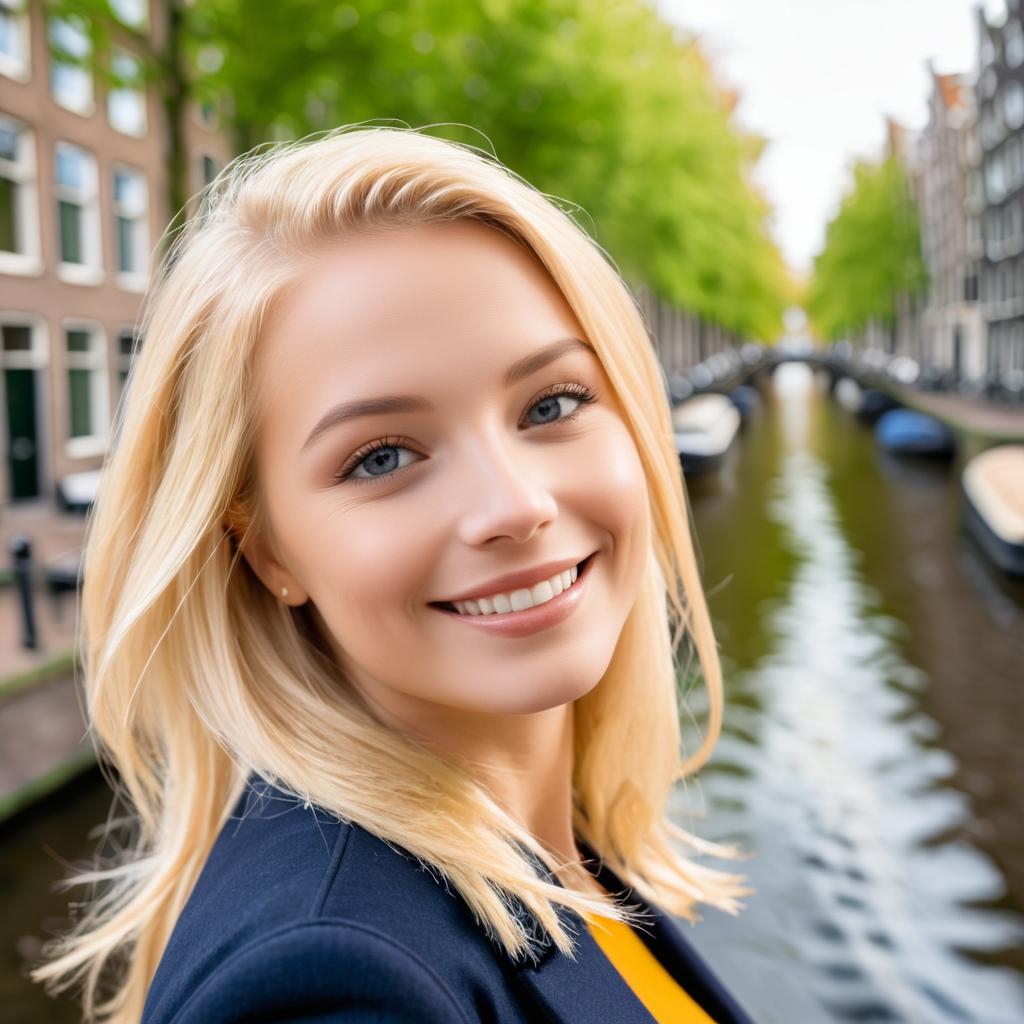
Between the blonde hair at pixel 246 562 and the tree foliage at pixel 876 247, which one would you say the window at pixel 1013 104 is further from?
the blonde hair at pixel 246 562

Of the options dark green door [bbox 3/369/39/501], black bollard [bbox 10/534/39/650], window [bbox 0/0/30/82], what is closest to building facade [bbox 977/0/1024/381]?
dark green door [bbox 3/369/39/501]

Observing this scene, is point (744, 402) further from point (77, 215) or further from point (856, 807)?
point (856, 807)

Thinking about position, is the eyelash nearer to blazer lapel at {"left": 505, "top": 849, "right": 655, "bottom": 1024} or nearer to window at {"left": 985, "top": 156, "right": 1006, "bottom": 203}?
blazer lapel at {"left": 505, "top": 849, "right": 655, "bottom": 1024}

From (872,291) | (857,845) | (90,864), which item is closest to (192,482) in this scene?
(90,864)

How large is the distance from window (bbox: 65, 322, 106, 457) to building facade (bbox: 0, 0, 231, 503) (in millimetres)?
14

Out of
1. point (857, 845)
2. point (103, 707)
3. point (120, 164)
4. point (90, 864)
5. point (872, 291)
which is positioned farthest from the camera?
point (872, 291)

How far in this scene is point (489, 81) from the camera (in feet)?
33.1

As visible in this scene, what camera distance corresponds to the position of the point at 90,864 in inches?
169

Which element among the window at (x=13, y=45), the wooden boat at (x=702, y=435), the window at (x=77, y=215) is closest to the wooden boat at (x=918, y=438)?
the wooden boat at (x=702, y=435)

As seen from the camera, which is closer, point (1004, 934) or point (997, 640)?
point (1004, 934)

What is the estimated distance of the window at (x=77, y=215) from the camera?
404 inches

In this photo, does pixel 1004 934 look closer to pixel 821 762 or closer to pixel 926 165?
pixel 821 762

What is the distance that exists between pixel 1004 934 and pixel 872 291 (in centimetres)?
3320

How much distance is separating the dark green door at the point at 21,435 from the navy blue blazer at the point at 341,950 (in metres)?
10.00
